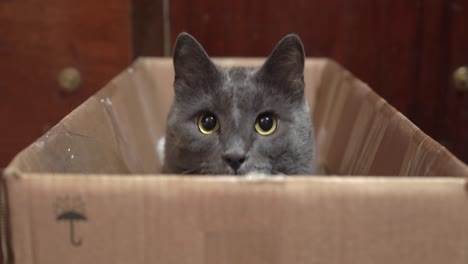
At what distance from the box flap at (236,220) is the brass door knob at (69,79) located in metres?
0.92

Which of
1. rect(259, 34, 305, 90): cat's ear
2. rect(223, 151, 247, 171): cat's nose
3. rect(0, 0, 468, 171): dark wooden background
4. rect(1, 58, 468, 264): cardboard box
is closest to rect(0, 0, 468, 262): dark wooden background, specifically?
rect(0, 0, 468, 171): dark wooden background

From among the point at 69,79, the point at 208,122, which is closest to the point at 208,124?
the point at 208,122

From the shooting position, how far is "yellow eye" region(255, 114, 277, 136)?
3.34ft

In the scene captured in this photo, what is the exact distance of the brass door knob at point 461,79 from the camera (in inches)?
66.7

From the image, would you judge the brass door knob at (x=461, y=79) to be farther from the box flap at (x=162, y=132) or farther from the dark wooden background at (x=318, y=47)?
the box flap at (x=162, y=132)

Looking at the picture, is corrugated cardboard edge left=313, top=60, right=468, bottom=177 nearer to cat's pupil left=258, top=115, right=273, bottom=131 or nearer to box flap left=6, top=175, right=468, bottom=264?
box flap left=6, top=175, right=468, bottom=264

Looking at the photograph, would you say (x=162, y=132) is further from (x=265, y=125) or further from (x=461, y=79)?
(x=461, y=79)

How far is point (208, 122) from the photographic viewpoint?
1033 mm

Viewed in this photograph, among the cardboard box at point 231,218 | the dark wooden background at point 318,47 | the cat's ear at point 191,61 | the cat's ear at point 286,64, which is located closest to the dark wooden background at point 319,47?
the dark wooden background at point 318,47

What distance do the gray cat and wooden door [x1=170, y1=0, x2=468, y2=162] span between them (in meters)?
0.70

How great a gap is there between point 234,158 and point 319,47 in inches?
38.4

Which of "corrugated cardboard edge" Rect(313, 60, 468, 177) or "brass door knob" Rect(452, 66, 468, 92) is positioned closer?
"corrugated cardboard edge" Rect(313, 60, 468, 177)

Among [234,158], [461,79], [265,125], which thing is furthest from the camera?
[461,79]

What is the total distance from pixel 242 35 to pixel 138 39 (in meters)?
0.36
